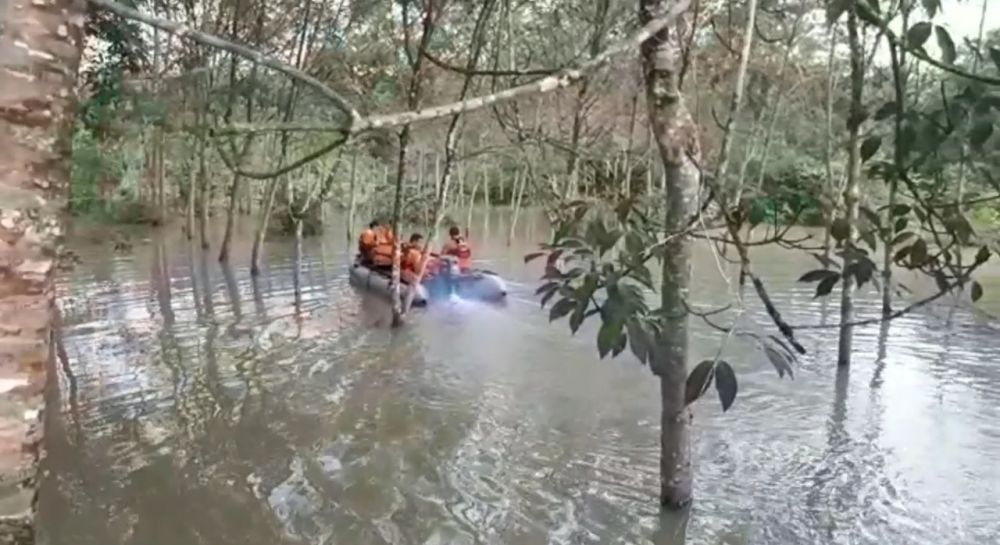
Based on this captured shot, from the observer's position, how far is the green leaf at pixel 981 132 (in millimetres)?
2109

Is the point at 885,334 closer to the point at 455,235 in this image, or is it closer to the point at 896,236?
the point at 455,235

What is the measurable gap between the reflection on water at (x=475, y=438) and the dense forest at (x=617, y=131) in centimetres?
68

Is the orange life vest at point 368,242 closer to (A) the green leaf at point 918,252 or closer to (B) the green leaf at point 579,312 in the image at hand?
(B) the green leaf at point 579,312

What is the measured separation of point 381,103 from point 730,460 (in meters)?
11.7

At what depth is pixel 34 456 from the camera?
1.79 metres

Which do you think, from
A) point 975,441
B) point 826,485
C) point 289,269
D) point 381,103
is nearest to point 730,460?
point 826,485

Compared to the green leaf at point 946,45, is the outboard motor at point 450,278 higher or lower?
lower

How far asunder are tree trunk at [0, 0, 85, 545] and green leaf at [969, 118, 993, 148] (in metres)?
1.88

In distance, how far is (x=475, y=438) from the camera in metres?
7.59

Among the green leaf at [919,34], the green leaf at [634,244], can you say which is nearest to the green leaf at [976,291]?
the green leaf at [919,34]

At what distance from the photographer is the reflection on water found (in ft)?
19.1

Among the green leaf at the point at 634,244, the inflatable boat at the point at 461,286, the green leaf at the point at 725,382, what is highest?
the green leaf at the point at 634,244

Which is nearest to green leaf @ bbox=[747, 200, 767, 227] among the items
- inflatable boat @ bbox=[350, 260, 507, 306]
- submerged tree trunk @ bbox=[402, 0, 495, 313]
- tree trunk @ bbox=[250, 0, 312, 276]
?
submerged tree trunk @ bbox=[402, 0, 495, 313]

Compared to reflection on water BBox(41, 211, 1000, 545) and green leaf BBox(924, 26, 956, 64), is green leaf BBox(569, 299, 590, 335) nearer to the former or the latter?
green leaf BBox(924, 26, 956, 64)
